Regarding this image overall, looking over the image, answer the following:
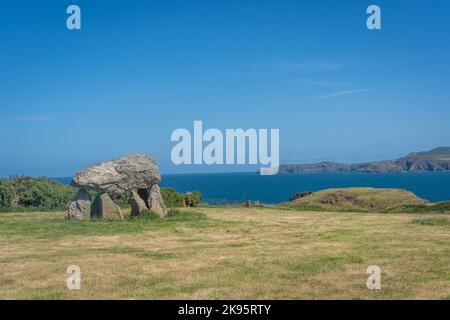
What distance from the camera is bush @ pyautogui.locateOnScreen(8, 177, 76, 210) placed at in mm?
31125

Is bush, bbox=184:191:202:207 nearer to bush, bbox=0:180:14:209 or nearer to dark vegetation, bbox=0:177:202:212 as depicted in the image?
dark vegetation, bbox=0:177:202:212

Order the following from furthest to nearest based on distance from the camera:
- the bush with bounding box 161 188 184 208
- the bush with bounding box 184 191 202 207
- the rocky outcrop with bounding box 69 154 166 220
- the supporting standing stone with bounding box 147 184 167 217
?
the bush with bounding box 184 191 202 207
the bush with bounding box 161 188 184 208
the supporting standing stone with bounding box 147 184 167 217
the rocky outcrop with bounding box 69 154 166 220

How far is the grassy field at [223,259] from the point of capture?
9742 millimetres

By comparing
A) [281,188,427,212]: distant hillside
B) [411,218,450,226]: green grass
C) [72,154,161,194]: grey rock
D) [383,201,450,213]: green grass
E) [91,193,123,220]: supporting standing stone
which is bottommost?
[281,188,427,212]: distant hillside

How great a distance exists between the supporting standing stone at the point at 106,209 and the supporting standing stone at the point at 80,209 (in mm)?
411

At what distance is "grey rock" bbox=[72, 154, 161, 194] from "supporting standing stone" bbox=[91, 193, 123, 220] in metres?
0.39

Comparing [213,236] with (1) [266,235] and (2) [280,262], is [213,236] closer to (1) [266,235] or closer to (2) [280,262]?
(1) [266,235]

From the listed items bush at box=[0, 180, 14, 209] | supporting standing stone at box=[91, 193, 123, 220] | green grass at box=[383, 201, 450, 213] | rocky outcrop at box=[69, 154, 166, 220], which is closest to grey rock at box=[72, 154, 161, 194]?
rocky outcrop at box=[69, 154, 166, 220]

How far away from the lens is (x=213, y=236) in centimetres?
1777

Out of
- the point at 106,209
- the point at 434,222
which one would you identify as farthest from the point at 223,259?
the point at 434,222

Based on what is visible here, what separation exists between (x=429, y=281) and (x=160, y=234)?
408 inches

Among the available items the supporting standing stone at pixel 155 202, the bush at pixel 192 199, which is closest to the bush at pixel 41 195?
the bush at pixel 192 199

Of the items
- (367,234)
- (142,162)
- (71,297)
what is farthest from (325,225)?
(71,297)

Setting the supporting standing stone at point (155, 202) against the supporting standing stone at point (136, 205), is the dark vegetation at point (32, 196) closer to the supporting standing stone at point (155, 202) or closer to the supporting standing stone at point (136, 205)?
the supporting standing stone at point (136, 205)
